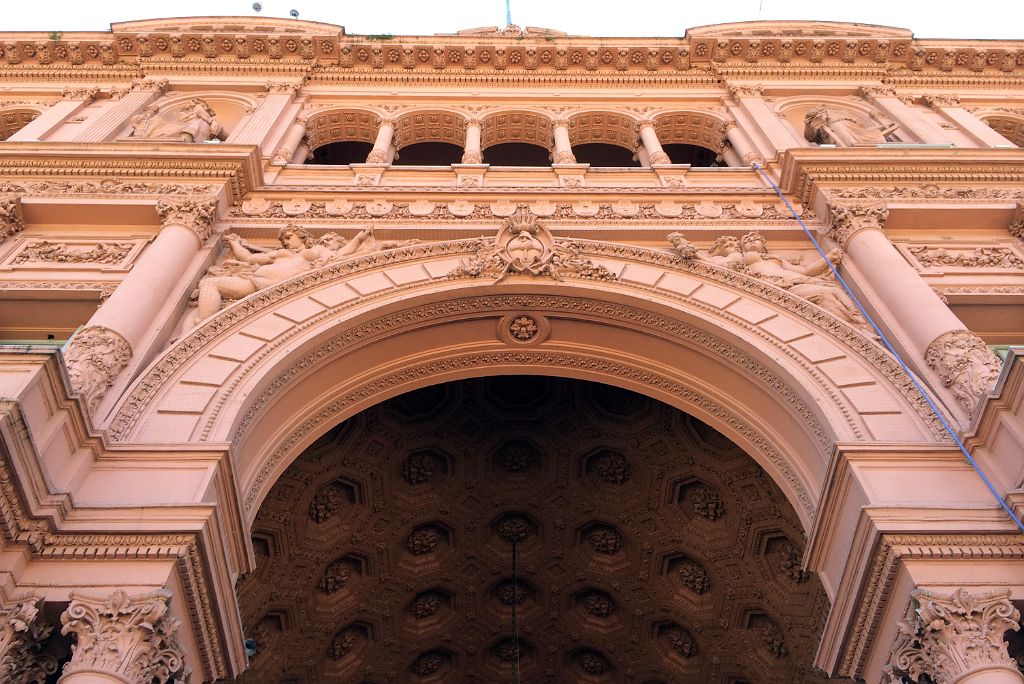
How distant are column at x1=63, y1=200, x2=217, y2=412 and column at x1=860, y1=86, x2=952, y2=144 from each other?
13.9 metres

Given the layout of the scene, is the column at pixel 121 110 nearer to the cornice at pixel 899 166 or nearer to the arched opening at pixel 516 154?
the arched opening at pixel 516 154

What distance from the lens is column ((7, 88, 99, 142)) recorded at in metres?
17.8

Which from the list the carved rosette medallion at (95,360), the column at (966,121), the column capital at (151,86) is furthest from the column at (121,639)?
the column at (966,121)

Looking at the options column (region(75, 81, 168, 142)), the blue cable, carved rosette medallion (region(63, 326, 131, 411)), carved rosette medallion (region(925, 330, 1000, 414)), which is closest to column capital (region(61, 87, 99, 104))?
column (region(75, 81, 168, 142))

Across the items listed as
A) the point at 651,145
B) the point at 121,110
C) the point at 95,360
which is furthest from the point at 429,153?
the point at 95,360

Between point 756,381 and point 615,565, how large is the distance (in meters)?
6.95

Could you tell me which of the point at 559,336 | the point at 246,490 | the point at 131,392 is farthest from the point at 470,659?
the point at 131,392

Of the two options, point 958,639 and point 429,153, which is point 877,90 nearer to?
point 429,153

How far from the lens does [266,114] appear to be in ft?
62.5

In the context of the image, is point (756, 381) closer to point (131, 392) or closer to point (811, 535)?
point (811, 535)

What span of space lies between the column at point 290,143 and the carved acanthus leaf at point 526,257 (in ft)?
18.6

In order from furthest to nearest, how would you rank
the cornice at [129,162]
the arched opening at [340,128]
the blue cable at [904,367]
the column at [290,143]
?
the arched opening at [340,128] → the column at [290,143] → the cornice at [129,162] → the blue cable at [904,367]

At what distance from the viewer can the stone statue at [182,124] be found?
17547 millimetres

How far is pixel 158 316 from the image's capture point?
1209cm
